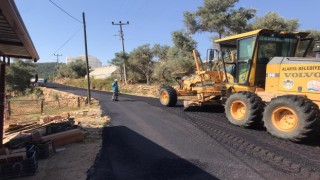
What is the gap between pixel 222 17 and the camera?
2714 cm

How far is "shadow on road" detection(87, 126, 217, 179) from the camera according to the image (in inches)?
239

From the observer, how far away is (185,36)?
32.5m

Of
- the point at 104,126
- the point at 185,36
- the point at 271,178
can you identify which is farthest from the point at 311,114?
the point at 185,36

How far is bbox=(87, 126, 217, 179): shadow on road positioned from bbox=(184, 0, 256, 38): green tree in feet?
66.7

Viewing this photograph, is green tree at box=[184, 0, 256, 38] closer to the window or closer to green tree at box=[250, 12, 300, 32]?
green tree at box=[250, 12, 300, 32]

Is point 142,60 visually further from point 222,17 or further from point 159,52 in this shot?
point 222,17

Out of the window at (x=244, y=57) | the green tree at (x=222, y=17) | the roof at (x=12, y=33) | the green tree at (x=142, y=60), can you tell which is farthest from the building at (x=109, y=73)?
the roof at (x=12, y=33)

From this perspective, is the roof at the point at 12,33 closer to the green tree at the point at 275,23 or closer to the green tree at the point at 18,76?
the green tree at the point at 275,23

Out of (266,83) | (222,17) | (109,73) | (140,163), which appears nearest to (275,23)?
(222,17)

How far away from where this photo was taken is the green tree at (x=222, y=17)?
27.2 m

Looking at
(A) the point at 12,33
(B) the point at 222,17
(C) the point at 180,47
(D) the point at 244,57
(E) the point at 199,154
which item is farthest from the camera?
(C) the point at 180,47

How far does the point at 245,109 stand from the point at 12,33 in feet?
21.3

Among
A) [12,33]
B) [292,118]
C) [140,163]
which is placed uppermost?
[12,33]

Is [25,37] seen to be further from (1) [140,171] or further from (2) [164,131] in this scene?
(2) [164,131]
